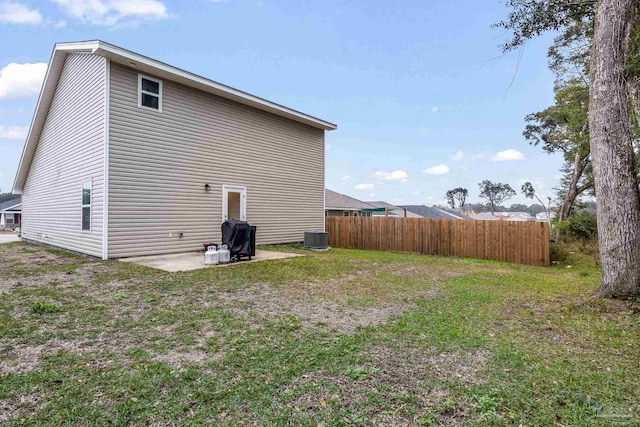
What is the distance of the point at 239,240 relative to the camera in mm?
8188

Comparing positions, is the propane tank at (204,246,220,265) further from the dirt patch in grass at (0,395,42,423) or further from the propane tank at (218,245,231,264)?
the dirt patch in grass at (0,395,42,423)

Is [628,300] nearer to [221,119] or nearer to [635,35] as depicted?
[635,35]

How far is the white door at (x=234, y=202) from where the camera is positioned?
10.4m

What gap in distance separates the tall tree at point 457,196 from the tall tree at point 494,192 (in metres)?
3.40

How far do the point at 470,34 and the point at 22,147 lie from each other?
55.7 ft

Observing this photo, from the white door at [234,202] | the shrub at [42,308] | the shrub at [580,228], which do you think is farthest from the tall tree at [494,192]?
the shrub at [42,308]

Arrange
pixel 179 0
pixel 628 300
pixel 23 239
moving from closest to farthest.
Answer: pixel 628 300 < pixel 179 0 < pixel 23 239

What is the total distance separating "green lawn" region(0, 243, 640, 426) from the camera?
209cm

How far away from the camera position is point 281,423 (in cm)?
198

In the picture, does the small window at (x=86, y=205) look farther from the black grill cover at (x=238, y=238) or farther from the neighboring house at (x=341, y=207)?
the neighboring house at (x=341, y=207)

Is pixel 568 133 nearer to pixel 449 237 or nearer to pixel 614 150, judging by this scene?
pixel 449 237

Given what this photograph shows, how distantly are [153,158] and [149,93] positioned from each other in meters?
1.69

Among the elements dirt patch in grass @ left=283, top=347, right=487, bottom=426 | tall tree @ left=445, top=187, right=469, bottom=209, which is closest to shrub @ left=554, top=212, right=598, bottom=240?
dirt patch in grass @ left=283, top=347, right=487, bottom=426

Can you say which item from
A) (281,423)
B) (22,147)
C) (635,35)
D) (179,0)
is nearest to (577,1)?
(635,35)
